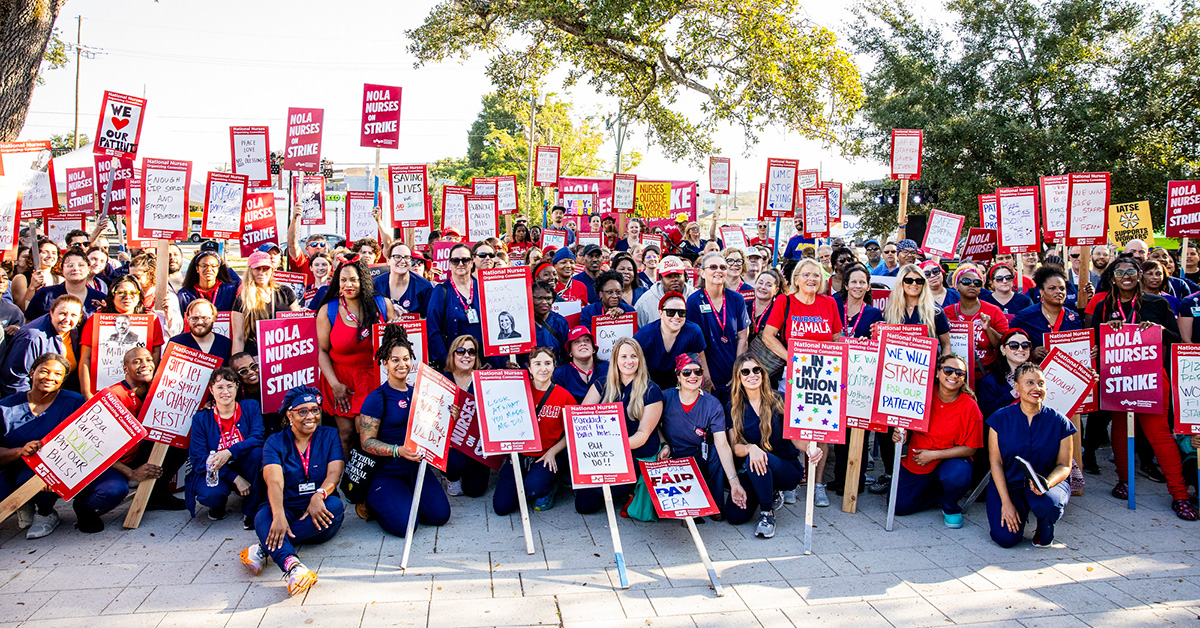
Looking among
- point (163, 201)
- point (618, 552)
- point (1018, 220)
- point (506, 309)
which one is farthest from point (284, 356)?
point (1018, 220)

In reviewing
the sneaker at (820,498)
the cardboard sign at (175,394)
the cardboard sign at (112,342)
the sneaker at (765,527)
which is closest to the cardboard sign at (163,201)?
the cardboard sign at (112,342)

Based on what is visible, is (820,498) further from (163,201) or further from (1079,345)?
(163,201)

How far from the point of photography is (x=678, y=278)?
710cm

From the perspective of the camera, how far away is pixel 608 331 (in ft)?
23.6

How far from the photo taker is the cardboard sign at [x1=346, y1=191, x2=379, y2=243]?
11.9 m

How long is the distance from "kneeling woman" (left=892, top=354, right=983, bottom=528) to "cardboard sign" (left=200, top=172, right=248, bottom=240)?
8194 millimetres

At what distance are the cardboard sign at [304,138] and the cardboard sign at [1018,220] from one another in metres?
8.72

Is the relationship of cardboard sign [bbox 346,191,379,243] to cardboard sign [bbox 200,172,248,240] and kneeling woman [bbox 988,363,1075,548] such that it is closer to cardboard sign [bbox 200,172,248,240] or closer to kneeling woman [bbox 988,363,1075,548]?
cardboard sign [bbox 200,172,248,240]

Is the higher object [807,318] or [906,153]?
[906,153]

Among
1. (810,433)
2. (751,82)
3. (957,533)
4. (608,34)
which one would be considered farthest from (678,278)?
(751,82)

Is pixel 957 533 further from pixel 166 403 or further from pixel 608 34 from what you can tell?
pixel 608 34

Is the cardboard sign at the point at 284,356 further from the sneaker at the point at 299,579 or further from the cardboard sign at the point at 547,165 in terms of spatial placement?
the cardboard sign at the point at 547,165

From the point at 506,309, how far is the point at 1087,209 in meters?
6.20

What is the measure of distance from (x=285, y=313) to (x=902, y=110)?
20.8 meters
